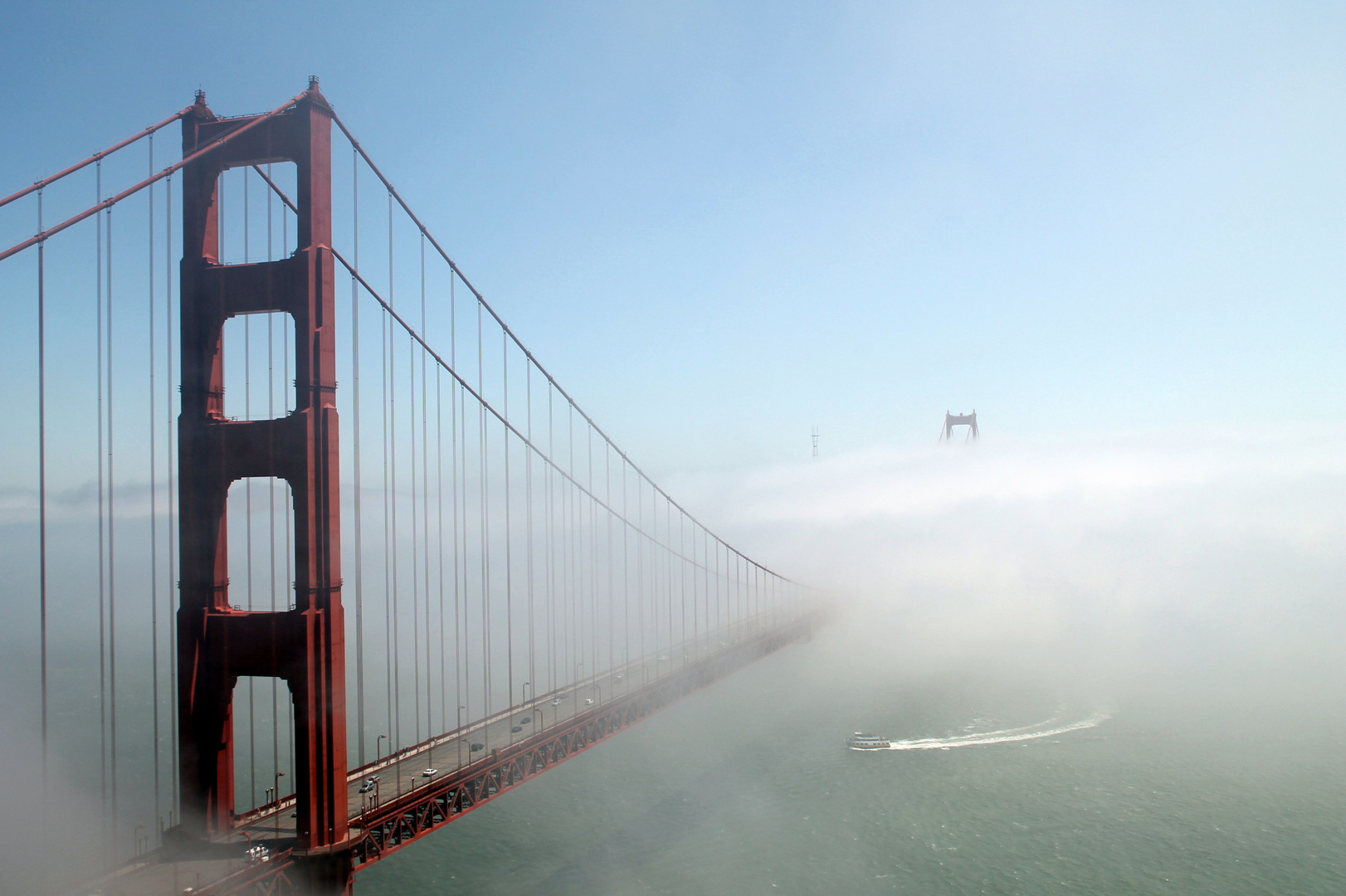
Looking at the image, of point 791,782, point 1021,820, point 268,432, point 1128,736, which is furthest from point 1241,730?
point 268,432

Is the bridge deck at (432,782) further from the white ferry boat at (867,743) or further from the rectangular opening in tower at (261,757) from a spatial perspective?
the white ferry boat at (867,743)

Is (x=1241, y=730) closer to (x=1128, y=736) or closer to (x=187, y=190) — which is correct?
(x=1128, y=736)

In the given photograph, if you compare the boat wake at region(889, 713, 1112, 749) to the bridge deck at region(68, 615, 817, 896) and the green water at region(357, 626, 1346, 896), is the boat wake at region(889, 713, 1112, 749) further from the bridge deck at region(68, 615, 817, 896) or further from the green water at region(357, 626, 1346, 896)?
the bridge deck at region(68, 615, 817, 896)

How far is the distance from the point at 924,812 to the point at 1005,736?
11346mm

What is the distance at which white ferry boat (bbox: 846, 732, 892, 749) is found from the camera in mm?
34188

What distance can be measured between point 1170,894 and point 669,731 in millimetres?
23156

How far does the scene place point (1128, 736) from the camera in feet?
117

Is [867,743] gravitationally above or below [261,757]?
above

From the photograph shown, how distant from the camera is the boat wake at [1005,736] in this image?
34875 millimetres

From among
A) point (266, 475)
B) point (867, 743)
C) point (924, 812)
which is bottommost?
point (867, 743)

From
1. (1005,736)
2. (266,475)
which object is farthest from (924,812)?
(266,475)

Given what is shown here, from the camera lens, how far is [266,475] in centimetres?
1190

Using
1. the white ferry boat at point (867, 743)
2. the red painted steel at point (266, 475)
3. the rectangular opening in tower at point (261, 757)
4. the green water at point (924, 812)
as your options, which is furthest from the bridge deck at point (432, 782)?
the white ferry boat at point (867, 743)

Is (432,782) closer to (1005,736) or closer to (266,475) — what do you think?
(266,475)
